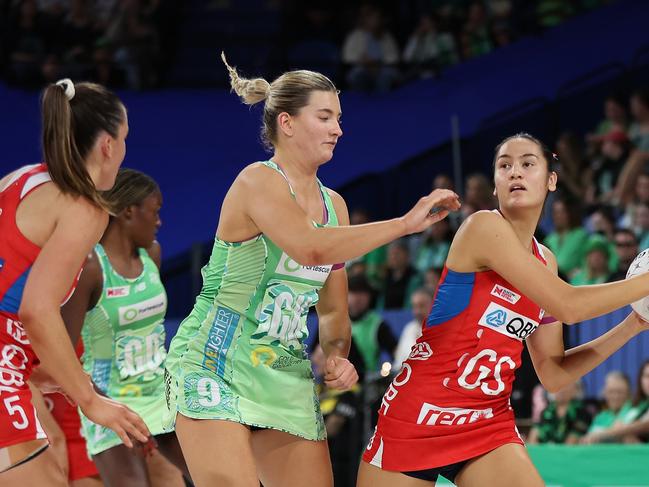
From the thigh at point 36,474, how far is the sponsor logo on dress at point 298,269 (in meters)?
1.01

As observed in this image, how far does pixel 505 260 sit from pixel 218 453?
3.88 ft

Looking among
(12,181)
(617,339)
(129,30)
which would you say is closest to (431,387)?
(617,339)

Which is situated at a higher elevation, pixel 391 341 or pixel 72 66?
pixel 72 66

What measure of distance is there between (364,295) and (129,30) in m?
6.15

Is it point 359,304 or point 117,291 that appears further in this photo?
point 359,304

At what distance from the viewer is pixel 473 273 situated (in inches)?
158

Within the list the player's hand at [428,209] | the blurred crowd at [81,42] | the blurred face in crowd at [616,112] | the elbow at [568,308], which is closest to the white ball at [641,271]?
the elbow at [568,308]

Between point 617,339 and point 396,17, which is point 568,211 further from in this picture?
point 396,17

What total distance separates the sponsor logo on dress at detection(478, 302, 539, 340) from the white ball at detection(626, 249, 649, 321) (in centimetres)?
41

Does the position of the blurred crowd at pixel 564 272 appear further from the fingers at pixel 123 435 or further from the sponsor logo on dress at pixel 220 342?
the fingers at pixel 123 435

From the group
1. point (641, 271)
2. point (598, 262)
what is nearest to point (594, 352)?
point (641, 271)

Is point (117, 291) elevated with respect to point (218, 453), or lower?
elevated

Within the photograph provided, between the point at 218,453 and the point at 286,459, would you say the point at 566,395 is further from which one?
the point at 218,453

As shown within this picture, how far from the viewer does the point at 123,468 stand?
499cm
